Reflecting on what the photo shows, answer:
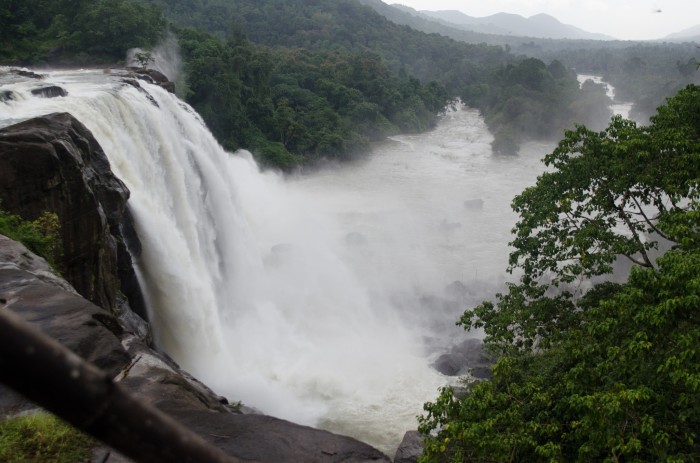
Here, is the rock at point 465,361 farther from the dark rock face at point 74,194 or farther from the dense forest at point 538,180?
the dark rock face at point 74,194

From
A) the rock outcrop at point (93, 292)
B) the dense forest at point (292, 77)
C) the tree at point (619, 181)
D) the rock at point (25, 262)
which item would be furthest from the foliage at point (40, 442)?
the dense forest at point (292, 77)

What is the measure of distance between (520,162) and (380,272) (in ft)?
75.4

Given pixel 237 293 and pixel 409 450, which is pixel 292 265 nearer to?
pixel 237 293

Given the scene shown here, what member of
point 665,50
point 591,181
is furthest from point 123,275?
point 665,50

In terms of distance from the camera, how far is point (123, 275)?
1225 cm

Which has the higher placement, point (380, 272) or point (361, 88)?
point (361, 88)

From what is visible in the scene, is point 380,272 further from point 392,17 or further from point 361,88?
point 392,17

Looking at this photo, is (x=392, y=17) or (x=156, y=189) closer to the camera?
(x=156, y=189)

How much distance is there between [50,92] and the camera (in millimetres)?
14734

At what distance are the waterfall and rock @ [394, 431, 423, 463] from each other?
55.5 inches

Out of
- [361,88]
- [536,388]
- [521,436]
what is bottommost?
[521,436]

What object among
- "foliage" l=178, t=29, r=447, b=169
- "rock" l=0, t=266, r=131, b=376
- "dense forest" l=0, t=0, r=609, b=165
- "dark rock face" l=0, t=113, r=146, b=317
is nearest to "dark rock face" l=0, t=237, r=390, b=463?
"rock" l=0, t=266, r=131, b=376

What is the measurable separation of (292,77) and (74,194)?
41.0m

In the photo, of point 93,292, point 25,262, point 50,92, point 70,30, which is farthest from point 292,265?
point 70,30
